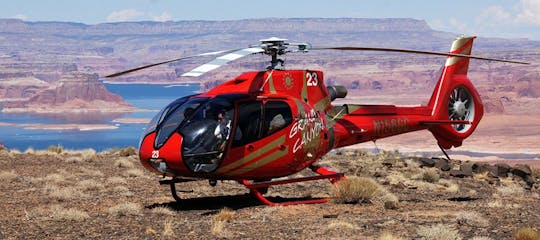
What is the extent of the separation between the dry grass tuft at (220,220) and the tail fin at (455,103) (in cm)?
825

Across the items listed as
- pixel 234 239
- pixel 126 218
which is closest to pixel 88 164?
pixel 126 218

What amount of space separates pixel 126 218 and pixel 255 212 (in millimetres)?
2368

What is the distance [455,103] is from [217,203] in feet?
25.9

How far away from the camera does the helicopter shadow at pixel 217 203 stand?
16.1 metres

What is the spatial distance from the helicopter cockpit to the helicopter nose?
3.0 inches

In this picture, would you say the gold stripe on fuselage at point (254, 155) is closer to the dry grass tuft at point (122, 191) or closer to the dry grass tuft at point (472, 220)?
the dry grass tuft at point (472, 220)

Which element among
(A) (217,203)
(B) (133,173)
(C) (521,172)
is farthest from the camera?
(C) (521,172)

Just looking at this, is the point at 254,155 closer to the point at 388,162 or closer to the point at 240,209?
the point at 240,209

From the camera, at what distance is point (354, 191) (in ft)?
53.1

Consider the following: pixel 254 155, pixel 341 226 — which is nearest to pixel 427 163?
pixel 254 155

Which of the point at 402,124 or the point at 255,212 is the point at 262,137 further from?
Result: the point at 402,124

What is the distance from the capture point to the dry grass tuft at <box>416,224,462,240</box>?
1158cm

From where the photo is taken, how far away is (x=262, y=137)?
50.8 feet

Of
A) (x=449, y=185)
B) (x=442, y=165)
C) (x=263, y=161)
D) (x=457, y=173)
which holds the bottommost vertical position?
(x=442, y=165)
